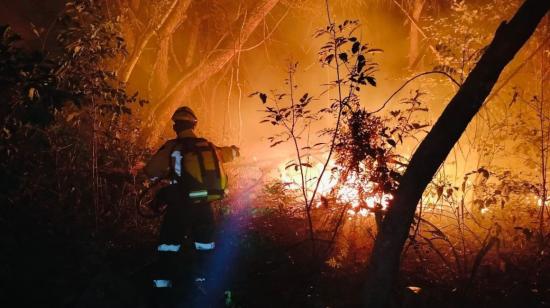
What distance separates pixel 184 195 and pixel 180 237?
50 centimetres

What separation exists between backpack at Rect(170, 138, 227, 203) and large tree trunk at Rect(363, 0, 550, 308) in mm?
2028

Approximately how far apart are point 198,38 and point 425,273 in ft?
35.8

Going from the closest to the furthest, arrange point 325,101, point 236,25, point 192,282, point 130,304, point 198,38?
point 130,304
point 192,282
point 236,25
point 198,38
point 325,101

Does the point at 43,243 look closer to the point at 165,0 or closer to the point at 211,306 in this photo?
the point at 211,306

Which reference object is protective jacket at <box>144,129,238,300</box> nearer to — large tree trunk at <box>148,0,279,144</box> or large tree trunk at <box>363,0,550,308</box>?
large tree trunk at <box>363,0,550,308</box>

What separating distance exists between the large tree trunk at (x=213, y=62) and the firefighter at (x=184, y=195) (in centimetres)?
440

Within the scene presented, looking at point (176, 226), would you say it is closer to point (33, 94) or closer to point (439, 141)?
point (33, 94)

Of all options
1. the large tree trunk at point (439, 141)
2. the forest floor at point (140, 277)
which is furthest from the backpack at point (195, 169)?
the large tree trunk at point (439, 141)

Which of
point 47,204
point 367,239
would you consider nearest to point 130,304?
point 47,204

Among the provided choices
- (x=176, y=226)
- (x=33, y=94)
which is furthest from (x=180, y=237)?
(x=33, y=94)

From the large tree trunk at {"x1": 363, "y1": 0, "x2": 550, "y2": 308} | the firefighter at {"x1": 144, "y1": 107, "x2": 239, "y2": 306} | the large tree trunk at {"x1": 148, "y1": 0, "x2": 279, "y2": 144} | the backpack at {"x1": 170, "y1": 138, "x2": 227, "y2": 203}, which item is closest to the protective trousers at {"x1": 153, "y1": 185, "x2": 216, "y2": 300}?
the firefighter at {"x1": 144, "y1": 107, "x2": 239, "y2": 306}

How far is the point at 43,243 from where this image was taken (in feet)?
16.7

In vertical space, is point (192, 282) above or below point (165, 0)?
below

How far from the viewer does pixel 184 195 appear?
4855 millimetres
